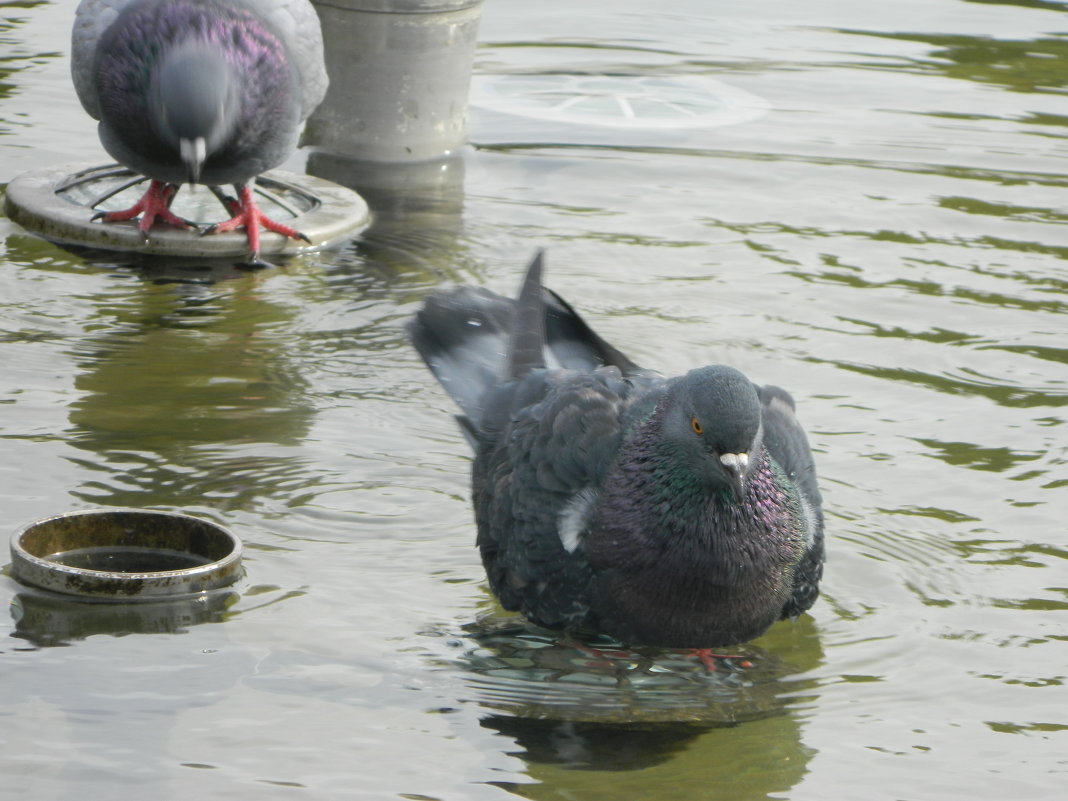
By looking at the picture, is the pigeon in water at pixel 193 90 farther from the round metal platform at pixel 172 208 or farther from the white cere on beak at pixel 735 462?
the white cere on beak at pixel 735 462

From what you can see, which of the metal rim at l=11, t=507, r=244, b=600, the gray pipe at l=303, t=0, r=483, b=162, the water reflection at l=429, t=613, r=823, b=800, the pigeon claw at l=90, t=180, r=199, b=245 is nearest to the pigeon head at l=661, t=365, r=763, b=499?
the water reflection at l=429, t=613, r=823, b=800

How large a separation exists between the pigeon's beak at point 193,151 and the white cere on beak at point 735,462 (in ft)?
11.3

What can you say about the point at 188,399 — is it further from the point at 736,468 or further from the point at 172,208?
the point at 736,468

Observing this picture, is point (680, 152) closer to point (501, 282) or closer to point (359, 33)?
point (359, 33)

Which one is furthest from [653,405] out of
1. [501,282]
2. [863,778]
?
[501,282]

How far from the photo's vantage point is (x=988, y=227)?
298 inches

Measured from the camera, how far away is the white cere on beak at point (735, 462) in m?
3.55

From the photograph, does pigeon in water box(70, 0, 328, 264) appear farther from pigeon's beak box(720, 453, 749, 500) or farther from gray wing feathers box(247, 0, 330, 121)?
pigeon's beak box(720, 453, 749, 500)

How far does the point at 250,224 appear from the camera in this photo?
6.84 m

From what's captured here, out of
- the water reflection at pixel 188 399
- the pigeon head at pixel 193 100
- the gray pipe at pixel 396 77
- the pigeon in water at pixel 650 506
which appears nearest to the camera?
the pigeon in water at pixel 650 506

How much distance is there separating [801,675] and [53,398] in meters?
2.76

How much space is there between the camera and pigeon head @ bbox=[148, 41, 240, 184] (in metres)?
6.24

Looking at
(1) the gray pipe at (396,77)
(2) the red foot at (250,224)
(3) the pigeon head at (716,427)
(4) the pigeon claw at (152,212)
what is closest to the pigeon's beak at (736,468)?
(3) the pigeon head at (716,427)

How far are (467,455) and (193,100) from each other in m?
2.10
